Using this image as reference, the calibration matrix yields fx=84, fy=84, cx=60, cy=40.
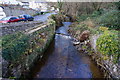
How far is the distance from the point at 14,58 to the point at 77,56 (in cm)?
619

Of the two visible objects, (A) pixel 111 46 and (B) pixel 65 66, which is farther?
(B) pixel 65 66

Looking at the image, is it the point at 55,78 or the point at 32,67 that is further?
the point at 32,67

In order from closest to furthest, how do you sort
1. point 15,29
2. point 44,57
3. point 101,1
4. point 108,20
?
point 15,29 → point 44,57 → point 108,20 → point 101,1

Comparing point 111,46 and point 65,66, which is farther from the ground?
point 111,46

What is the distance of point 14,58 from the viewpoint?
4.57 m

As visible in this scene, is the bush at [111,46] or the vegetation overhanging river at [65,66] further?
the vegetation overhanging river at [65,66]

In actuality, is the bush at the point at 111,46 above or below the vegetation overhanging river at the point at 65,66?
above

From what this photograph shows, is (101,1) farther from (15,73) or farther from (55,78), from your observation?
(15,73)

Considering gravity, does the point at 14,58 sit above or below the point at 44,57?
above

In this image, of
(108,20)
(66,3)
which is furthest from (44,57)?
(66,3)

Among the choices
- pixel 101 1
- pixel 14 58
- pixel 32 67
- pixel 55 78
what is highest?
pixel 101 1

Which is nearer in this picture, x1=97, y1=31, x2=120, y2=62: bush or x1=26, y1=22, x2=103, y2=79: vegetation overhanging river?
x1=97, y1=31, x2=120, y2=62: bush

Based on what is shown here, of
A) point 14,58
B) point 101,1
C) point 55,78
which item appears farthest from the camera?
point 101,1

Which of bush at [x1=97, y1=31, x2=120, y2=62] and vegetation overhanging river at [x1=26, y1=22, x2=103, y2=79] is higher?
bush at [x1=97, y1=31, x2=120, y2=62]
